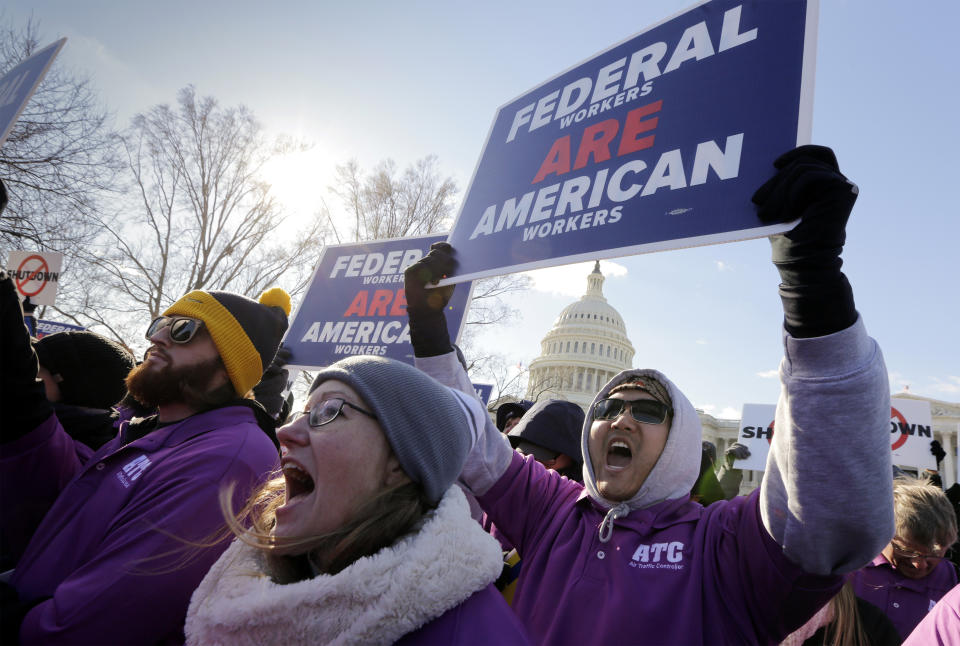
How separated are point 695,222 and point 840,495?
0.97 meters

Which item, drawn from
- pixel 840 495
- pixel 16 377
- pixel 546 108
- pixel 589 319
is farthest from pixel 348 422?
pixel 589 319

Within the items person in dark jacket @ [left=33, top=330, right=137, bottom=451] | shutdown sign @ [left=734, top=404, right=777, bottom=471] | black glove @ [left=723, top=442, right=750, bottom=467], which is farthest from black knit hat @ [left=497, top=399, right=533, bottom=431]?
shutdown sign @ [left=734, top=404, right=777, bottom=471]

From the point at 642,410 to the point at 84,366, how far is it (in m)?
2.88

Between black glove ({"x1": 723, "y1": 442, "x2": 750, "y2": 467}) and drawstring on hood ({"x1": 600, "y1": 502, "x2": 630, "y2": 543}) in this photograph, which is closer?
drawstring on hood ({"x1": 600, "y1": 502, "x2": 630, "y2": 543})

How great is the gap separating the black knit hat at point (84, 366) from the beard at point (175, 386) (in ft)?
3.02

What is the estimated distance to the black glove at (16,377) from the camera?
201 cm

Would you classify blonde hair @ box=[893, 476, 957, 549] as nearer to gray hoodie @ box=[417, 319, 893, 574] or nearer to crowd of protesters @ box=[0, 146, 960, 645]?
crowd of protesters @ box=[0, 146, 960, 645]

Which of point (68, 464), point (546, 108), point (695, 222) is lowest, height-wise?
point (68, 464)

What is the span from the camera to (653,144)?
226cm

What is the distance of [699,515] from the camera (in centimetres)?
189

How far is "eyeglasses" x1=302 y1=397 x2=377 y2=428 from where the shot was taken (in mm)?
1490

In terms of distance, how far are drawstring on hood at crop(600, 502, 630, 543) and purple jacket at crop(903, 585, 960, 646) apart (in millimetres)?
870

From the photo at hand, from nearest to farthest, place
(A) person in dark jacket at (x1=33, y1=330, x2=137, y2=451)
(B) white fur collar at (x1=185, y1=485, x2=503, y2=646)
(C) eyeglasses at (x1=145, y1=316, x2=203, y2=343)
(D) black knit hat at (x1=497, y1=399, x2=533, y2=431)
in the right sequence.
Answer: (B) white fur collar at (x1=185, y1=485, x2=503, y2=646), (C) eyeglasses at (x1=145, y1=316, x2=203, y2=343), (A) person in dark jacket at (x1=33, y1=330, x2=137, y2=451), (D) black knit hat at (x1=497, y1=399, x2=533, y2=431)

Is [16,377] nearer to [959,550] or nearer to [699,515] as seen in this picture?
[699,515]
